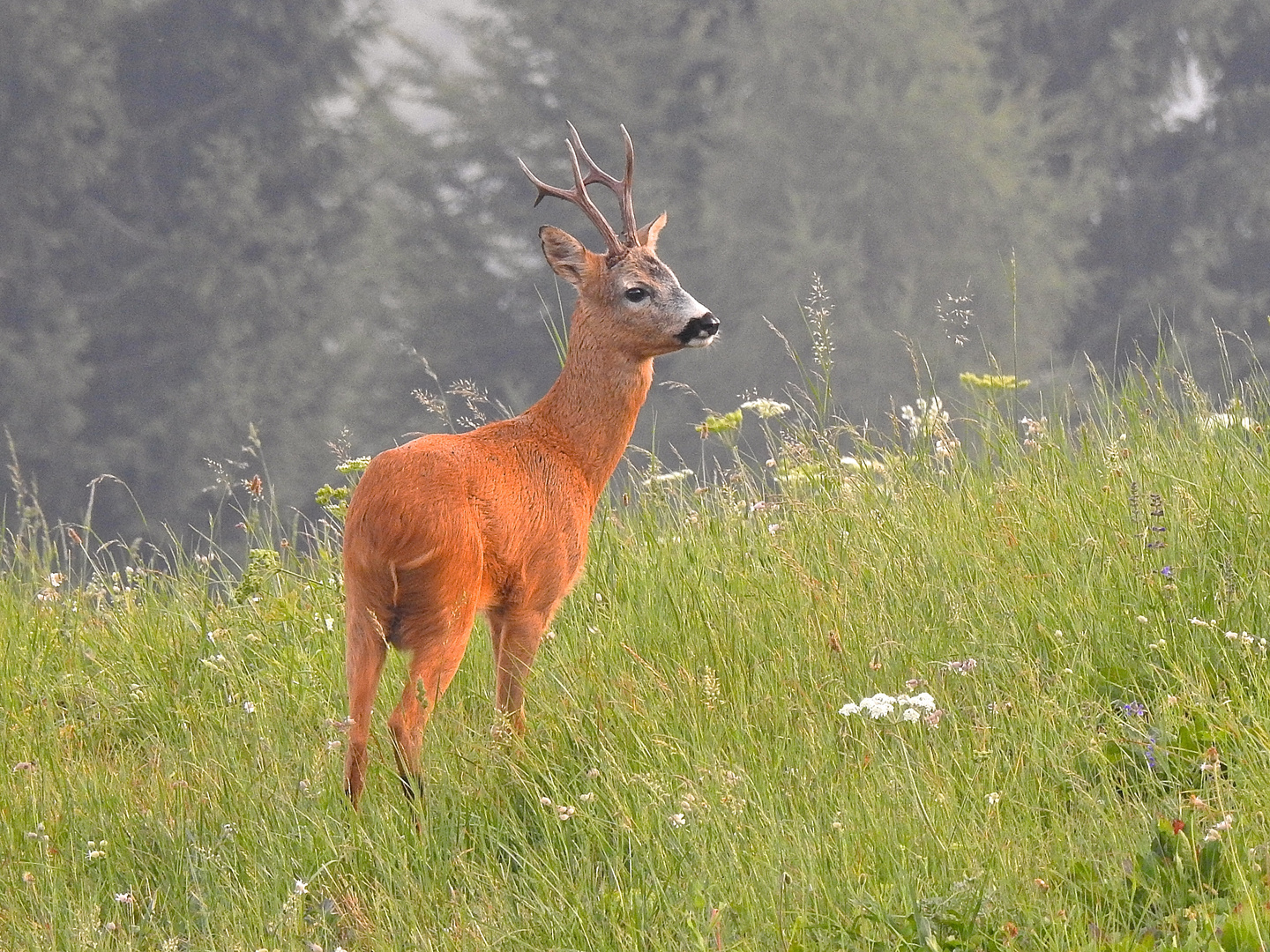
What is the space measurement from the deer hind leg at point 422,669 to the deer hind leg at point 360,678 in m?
0.08

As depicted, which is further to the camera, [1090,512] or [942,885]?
[1090,512]

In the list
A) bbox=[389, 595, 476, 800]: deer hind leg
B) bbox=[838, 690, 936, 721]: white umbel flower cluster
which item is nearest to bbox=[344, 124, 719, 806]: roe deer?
bbox=[389, 595, 476, 800]: deer hind leg

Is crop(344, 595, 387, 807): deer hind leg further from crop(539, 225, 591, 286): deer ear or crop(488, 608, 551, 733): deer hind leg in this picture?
crop(539, 225, 591, 286): deer ear

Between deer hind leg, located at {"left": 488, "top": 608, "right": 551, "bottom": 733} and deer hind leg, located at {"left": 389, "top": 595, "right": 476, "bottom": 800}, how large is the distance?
0.23 metres

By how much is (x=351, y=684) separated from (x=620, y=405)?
3.62ft

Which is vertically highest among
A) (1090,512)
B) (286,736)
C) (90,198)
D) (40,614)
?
(1090,512)

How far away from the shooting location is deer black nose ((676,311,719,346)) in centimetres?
444

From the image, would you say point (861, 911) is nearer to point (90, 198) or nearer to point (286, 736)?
point (286, 736)

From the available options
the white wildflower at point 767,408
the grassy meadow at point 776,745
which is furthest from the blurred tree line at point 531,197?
the grassy meadow at point 776,745

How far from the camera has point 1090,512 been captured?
4457mm

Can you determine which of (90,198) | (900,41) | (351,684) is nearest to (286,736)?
(351,684)

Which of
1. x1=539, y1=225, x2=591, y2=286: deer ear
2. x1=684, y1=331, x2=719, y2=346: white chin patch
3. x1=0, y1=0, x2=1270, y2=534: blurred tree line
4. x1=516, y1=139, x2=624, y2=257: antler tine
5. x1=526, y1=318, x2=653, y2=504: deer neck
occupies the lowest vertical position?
x1=0, y1=0, x2=1270, y2=534: blurred tree line

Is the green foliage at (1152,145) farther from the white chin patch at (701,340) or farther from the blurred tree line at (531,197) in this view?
the white chin patch at (701,340)

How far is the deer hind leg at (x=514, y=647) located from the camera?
412 cm
